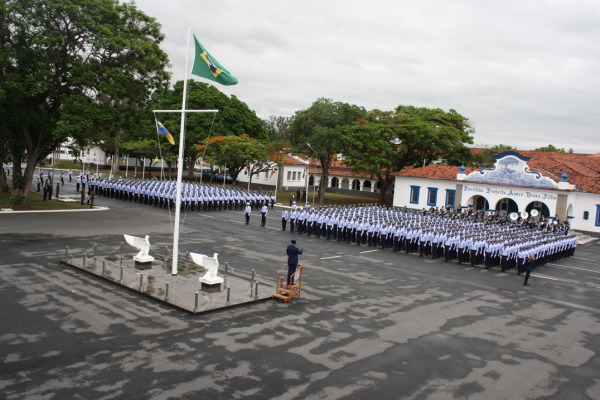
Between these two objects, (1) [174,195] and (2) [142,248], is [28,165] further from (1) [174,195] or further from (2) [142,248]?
(2) [142,248]

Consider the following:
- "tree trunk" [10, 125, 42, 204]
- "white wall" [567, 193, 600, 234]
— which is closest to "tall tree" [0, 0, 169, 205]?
"tree trunk" [10, 125, 42, 204]

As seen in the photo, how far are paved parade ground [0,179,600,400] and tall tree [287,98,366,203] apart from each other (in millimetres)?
26404

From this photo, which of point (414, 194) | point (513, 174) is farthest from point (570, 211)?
point (414, 194)

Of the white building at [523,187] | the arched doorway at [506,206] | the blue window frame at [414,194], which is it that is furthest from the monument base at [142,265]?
the blue window frame at [414,194]

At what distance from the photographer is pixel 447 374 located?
8.86 m

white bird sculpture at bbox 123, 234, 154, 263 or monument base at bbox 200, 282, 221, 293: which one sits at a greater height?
white bird sculpture at bbox 123, 234, 154, 263

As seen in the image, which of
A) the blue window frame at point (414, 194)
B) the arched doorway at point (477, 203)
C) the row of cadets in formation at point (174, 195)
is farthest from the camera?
the blue window frame at point (414, 194)

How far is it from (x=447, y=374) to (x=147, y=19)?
84.4 feet

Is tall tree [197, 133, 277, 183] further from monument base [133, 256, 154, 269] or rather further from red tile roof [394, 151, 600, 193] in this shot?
monument base [133, 256, 154, 269]

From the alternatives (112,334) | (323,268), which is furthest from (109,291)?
(323,268)

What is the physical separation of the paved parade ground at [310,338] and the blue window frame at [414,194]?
80.9ft

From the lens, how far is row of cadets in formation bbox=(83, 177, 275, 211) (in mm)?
32500

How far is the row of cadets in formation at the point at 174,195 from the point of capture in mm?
32500

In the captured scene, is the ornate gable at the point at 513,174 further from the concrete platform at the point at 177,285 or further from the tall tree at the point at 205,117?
the tall tree at the point at 205,117
